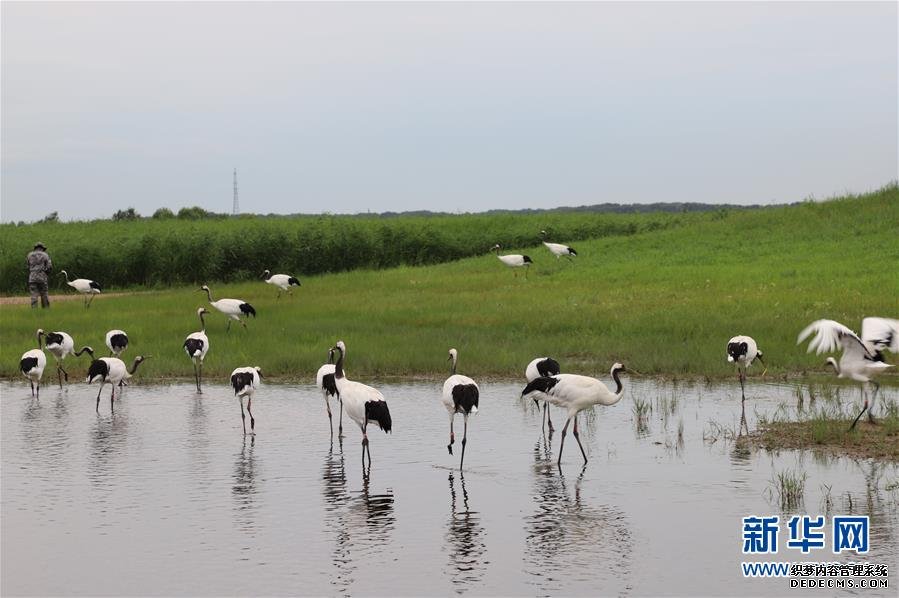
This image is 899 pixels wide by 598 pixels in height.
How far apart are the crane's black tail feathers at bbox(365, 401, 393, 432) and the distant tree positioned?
6516 centimetres

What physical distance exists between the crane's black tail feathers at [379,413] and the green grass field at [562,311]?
8.10 m

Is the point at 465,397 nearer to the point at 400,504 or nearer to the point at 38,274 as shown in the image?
the point at 400,504

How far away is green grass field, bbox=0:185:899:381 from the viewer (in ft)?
78.1

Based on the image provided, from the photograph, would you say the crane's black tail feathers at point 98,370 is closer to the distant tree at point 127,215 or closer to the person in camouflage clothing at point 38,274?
the person in camouflage clothing at point 38,274

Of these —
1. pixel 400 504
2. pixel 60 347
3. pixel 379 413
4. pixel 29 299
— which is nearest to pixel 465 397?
pixel 379 413

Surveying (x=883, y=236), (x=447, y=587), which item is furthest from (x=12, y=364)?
(x=883, y=236)

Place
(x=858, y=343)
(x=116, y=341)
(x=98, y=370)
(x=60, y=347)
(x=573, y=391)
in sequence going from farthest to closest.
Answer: (x=116, y=341), (x=60, y=347), (x=98, y=370), (x=858, y=343), (x=573, y=391)

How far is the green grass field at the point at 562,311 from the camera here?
78.1 ft

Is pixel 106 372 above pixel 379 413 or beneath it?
above

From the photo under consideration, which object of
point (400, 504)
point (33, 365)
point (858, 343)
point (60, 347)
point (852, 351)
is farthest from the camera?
point (60, 347)

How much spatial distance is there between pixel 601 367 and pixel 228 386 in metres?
7.28

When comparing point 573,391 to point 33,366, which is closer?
point 573,391

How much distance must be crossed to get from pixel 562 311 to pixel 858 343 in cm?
1470

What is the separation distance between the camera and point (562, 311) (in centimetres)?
3023
